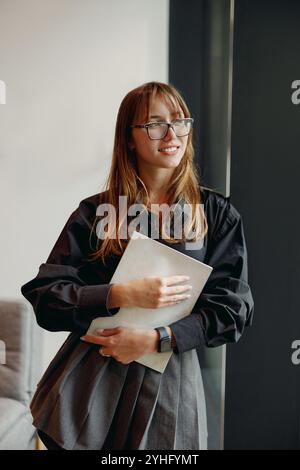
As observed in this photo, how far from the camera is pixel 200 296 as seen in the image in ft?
2.92

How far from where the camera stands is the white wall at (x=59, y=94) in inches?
45.8

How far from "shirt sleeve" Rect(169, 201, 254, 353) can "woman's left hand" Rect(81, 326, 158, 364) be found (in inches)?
2.0

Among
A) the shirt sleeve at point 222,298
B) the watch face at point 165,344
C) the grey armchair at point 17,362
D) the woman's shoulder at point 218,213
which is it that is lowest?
the grey armchair at point 17,362

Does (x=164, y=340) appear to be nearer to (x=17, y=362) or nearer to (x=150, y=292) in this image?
(x=150, y=292)

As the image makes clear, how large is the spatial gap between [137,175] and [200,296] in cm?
28

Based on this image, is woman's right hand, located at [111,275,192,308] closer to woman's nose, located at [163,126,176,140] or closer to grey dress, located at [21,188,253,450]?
grey dress, located at [21,188,253,450]

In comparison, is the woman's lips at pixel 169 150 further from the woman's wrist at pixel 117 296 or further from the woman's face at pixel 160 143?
the woman's wrist at pixel 117 296

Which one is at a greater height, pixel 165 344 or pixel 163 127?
pixel 163 127

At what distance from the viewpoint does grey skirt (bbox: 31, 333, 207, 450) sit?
87cm

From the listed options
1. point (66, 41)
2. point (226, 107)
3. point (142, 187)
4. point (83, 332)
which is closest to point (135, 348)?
point (83, 332)

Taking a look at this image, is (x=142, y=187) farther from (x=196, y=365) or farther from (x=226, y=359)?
(x=226, y=359)

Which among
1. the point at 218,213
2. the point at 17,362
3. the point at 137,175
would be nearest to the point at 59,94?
the point at 137,175

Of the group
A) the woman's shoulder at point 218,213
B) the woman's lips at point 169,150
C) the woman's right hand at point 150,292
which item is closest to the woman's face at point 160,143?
the woman's lips at point 169,150

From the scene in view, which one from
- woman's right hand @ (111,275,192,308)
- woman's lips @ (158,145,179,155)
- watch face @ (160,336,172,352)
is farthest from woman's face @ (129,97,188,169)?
watch face @ (160,336,172,352)
